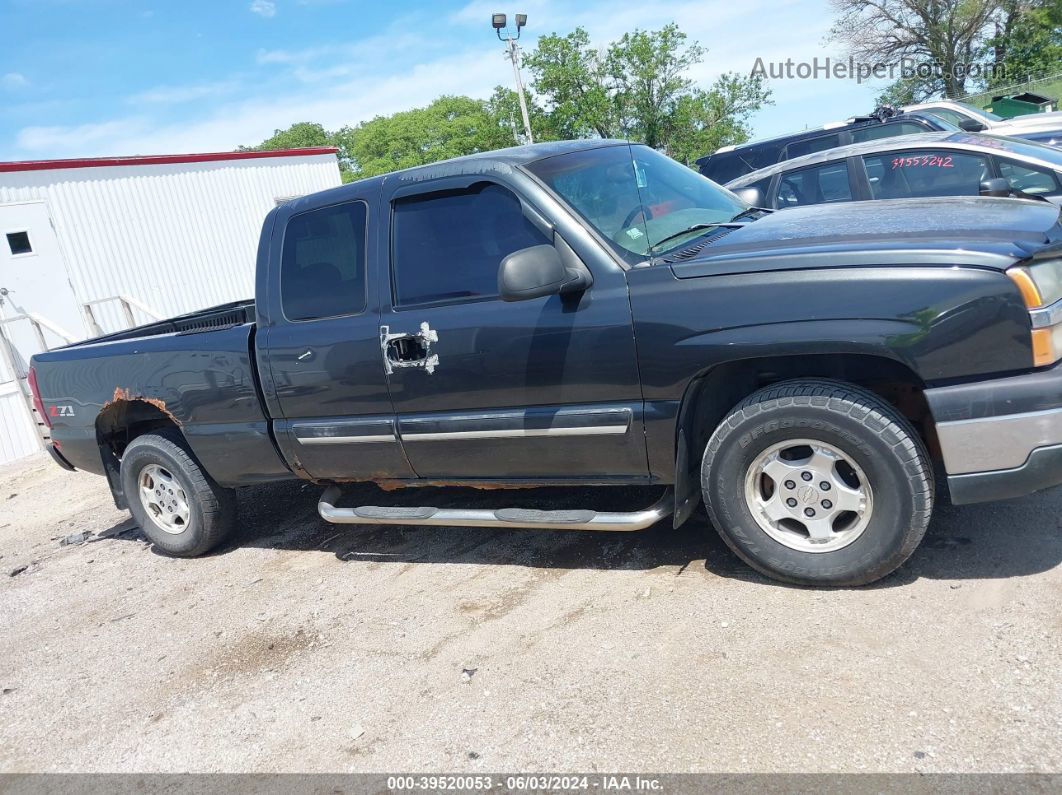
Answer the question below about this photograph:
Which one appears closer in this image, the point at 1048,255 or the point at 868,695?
the point at 868,695

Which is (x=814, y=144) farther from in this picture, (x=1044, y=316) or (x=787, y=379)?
(x=1044, y=316)

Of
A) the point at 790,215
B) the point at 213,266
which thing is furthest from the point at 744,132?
the point at 790,215

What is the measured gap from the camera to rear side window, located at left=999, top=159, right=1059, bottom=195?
667 cm

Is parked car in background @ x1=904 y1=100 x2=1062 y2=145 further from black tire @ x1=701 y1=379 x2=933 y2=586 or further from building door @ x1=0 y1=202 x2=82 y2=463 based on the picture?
building door @ x1=0 y1=202 x2=82 y2=463

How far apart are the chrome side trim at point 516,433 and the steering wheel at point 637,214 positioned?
926 millimetres

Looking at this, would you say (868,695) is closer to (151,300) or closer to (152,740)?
(152,740)

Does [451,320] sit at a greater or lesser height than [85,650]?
greater

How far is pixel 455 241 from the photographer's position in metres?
4.07

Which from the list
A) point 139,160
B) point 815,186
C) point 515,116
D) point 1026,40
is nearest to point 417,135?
point 515,116

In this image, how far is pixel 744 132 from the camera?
138ft

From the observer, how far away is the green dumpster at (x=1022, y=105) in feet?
60.3

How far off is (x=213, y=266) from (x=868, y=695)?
18357 millimetres

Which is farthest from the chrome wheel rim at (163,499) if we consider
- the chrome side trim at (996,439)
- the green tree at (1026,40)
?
the green tree at (1026,40)

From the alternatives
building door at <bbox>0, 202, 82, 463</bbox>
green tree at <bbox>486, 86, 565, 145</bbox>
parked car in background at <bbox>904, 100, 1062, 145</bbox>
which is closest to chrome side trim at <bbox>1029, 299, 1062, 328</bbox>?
parked car in background at <bbox>904, 100, 1062, 145</bbox>
